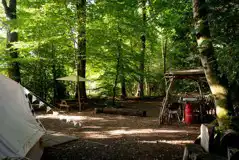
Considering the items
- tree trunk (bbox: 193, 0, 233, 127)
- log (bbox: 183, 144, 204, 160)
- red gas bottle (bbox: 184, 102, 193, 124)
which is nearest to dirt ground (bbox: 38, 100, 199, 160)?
red gas bottle (bbox: 184, 102, 193, 124)

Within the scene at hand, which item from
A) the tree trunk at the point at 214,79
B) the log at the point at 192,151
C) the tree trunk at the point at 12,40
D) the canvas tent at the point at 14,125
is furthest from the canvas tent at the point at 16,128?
the tree trunk at the point at 12,40

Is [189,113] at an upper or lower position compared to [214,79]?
lower

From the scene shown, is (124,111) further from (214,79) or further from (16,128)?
(16,128)

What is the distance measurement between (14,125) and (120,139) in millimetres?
2991

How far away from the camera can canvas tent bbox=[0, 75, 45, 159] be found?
3.70 meters

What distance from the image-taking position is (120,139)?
640 cm

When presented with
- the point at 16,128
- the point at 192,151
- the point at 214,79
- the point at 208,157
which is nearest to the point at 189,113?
the point at 214,79

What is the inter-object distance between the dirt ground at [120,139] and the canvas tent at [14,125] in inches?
32.8

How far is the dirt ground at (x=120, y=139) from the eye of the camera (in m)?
5.16

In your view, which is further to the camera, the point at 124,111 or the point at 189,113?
the point at 124,111

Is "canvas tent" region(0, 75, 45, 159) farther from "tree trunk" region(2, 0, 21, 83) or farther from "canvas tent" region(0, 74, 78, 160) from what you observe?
"tree trunk" region(2, 0, 21, 83)

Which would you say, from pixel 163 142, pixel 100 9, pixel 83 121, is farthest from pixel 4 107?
pixel 100 9

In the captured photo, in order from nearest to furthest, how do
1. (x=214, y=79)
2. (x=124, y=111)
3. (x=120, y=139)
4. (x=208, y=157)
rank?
(x=208, y=157)
(x=214, y=79)
(x=120, y=139)
(x=124, y=111)

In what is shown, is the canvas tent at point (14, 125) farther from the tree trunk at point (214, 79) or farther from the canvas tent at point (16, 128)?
the tree trunk at point (214, 79)
